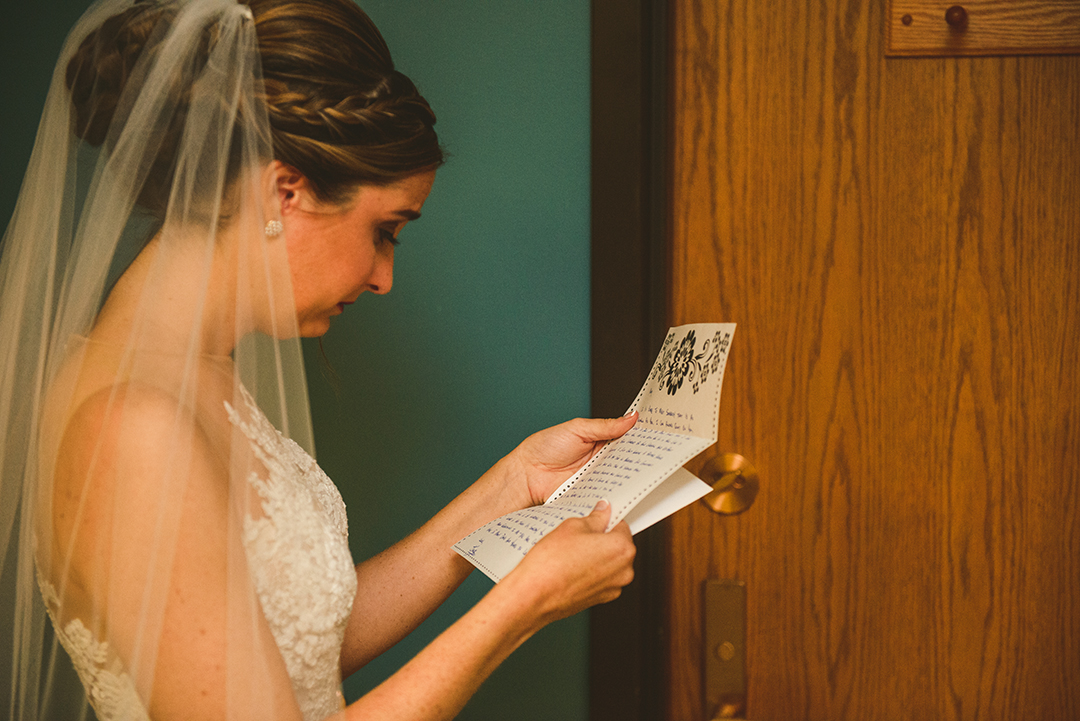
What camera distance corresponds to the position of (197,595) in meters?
0.57

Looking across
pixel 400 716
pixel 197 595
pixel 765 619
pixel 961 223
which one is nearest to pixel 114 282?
pixel 197 595

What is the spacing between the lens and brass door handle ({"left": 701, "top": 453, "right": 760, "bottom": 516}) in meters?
1.16

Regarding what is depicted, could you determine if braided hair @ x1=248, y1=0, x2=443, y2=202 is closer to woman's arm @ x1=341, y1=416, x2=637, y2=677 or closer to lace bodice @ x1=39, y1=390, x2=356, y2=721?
lace bodice @ x1=39, y1=390, x2=356, y2=721

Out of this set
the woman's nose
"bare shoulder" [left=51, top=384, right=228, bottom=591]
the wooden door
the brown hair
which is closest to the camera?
"bare shoulder" [left=51, top=384, right=228, bottom=591]

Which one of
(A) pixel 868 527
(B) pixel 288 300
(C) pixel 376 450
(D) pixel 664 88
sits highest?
(D) pixel 664 88

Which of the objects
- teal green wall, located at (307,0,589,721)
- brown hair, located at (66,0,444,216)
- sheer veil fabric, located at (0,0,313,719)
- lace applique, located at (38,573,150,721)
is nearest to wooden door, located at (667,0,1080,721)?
teal green wall, located at (307,0,589,721)

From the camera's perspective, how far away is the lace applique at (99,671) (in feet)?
1.99

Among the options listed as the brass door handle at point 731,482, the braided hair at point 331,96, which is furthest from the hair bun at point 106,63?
the brass door handle at point 731,482

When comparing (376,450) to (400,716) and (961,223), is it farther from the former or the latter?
(961,223)

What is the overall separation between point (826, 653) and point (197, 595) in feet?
3.32

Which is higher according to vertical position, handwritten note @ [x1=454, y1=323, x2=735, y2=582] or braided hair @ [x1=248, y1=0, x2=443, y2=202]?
braided hair @ [x1=248, y1=0, x2=443, y2=202]

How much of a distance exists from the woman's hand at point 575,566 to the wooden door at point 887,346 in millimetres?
486

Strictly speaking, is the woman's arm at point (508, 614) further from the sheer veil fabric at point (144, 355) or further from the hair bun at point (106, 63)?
the hair bun at point (106, 63)

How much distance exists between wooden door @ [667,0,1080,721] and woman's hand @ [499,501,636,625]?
0.49 m
